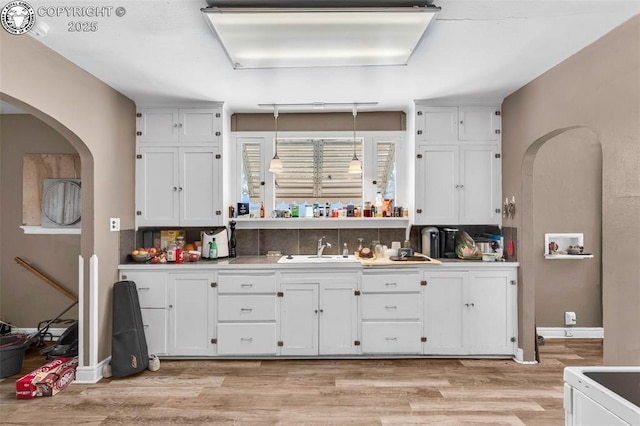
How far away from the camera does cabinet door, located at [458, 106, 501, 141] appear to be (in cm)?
396

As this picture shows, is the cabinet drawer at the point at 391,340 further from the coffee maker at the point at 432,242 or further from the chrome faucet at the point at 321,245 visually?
the chrome faucet at the point at 321,245

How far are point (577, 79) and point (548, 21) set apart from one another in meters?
0.69

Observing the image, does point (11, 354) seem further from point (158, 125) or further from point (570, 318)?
point (570, 318)

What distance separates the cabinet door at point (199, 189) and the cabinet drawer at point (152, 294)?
0.69 meters

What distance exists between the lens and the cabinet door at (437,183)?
3.96m

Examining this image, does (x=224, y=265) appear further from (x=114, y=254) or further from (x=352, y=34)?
(x=352, y=34)

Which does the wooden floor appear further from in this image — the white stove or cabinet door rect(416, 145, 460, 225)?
cabinet door rect(416, 145, 460, 225)

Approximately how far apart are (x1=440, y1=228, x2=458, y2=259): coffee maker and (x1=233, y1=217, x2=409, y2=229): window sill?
42 cm

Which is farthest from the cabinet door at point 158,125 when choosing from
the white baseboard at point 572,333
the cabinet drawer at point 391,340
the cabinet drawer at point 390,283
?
the white baseboard at point 572,333

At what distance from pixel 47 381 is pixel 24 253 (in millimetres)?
1956

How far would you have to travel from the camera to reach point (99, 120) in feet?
11.0

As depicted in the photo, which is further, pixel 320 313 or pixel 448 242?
pixel 448 242

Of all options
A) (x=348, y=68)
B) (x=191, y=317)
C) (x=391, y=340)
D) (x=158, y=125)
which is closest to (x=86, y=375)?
(x=191, y=317)

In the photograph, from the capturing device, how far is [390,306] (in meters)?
3.68
